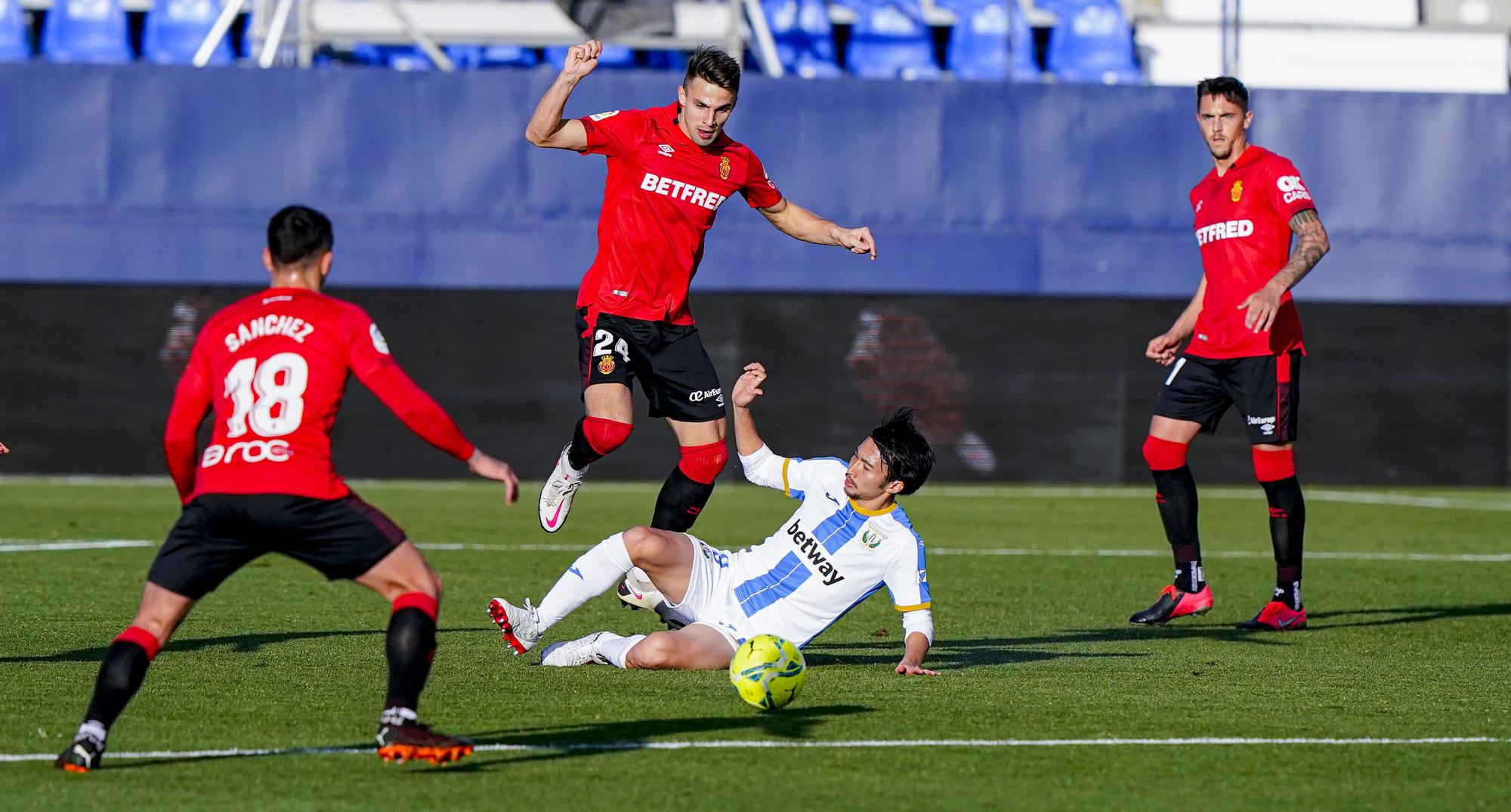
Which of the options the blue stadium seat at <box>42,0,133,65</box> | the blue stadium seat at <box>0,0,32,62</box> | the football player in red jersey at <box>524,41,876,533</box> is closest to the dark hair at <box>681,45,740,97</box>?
the football player in red jersey at <box>524,41,876,533</box>

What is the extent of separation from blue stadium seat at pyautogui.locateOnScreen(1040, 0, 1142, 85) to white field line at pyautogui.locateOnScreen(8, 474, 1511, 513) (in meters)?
6.18

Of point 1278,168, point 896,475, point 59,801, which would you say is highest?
point 1278,168

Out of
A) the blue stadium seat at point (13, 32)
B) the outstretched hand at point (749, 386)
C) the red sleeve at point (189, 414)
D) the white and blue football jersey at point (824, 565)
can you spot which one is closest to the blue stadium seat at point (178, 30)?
the blue stadium seat at point (13, 32)

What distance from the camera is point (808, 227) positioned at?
28.7ft

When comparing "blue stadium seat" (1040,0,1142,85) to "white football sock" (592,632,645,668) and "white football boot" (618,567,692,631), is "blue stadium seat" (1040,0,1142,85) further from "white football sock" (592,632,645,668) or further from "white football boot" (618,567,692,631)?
"white football sock" (592,632,645,668)

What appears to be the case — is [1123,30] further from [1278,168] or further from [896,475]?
[896,475]

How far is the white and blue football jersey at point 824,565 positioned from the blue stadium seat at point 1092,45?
17.0 m

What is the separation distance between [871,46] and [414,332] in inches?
293

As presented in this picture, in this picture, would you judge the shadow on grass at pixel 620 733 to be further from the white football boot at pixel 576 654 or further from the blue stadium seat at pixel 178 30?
the blue stadium seat at pixel 178 30

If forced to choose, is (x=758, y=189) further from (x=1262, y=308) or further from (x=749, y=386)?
(x=1262, y=308)

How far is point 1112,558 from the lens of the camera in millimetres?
12305

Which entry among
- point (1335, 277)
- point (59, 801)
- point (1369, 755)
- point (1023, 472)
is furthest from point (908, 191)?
point (59, 801)

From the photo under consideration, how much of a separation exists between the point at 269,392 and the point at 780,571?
247 centimetres

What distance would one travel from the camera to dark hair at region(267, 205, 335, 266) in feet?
16.9
